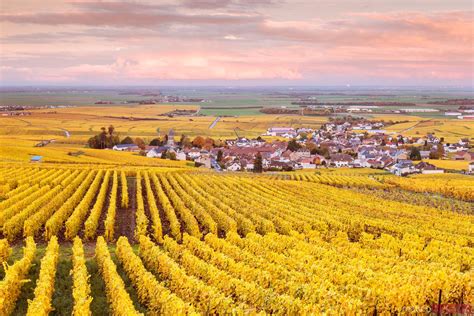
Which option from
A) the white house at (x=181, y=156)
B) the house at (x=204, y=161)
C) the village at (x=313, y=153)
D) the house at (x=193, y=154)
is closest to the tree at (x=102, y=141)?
the village at (x=313, y=153)

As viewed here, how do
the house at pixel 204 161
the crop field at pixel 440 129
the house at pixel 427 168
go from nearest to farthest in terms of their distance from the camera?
the house at pixel 427 168 → the house at pixel 204 161 → the crop field at pixel 440 129

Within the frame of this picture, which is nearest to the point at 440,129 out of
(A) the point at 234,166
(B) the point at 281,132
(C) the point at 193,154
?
(B) the point at 281,132

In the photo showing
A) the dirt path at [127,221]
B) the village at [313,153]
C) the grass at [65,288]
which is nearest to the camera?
the grass at [65,288]

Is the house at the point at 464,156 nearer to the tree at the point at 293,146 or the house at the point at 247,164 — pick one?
the tree at the point at 293,146

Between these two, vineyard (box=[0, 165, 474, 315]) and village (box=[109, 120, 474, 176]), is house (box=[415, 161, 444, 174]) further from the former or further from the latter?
vineyard (box=[0, 165, 474, 315])

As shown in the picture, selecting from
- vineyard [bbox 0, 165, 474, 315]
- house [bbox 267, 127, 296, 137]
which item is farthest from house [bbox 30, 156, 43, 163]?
house [bbox 267, 127, 296, 137]

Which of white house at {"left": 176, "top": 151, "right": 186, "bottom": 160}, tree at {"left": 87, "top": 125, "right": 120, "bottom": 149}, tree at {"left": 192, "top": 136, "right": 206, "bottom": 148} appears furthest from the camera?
tree at {"left": 192, "top": 136, "right": 206, "bottom": 148}

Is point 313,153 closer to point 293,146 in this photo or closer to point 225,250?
point 293,146
